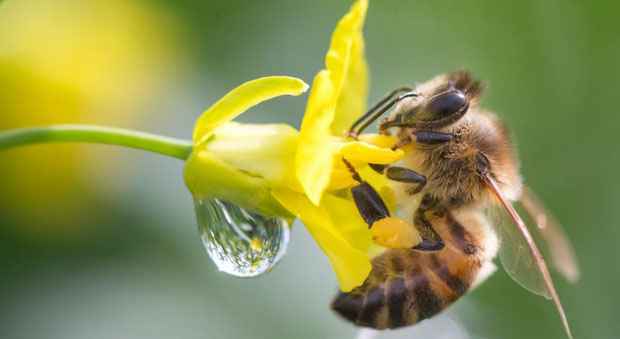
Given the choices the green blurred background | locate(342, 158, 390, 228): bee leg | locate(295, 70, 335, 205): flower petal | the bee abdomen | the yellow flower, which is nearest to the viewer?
locate(295, 70, 335, 205): flower petal

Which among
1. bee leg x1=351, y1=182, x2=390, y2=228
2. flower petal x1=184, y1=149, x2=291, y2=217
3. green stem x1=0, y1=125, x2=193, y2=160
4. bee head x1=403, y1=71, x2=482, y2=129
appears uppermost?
green stem x1=0, y1=125, x2=193, y2=160


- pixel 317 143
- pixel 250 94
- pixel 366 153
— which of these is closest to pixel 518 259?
pixel 366 153

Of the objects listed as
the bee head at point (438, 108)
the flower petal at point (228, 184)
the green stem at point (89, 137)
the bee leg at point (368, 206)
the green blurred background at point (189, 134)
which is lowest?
the green blurred background at point (189, 134)

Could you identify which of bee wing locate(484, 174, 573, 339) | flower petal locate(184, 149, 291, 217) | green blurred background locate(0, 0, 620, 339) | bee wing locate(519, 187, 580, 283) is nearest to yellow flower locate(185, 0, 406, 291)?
flower petal locate(184, 149, 291, 217)

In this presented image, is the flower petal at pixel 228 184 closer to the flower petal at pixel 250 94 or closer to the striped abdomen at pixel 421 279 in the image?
the flower petal at pixel 250 94

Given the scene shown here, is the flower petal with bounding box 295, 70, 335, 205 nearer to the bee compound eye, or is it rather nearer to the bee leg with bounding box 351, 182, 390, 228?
the bee leg with bounding box 351, 182, 390, 228

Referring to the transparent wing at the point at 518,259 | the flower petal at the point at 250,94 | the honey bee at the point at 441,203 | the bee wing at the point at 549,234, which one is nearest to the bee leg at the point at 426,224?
the honey bee at the point at 441,203

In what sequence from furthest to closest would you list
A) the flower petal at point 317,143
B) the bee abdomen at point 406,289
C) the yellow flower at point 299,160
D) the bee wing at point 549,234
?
the bee wing at point 549,234 < the bee abdomen at point 406,289 < the yellow flower at point 299,160 < the flower petal at point 317,143
